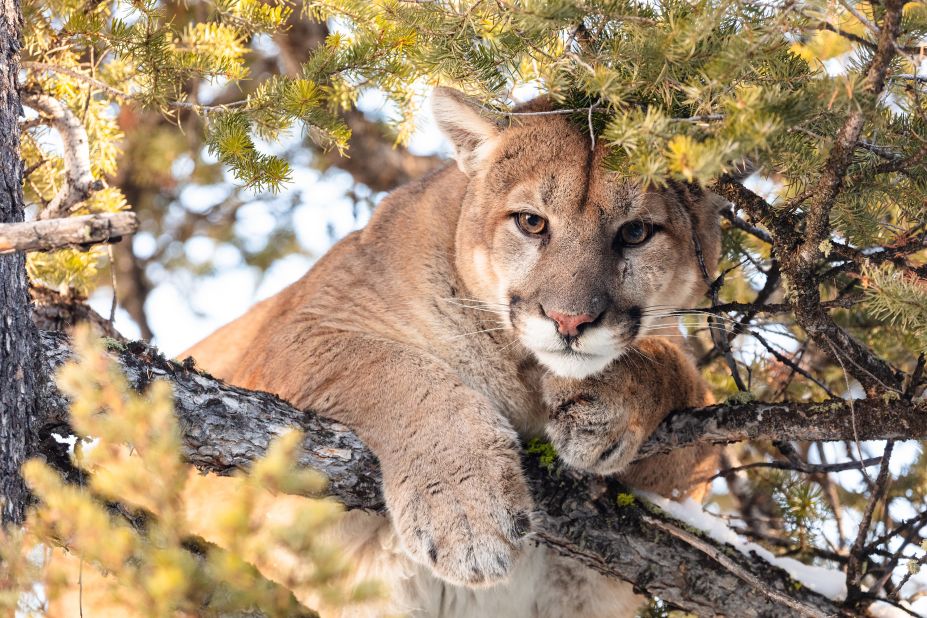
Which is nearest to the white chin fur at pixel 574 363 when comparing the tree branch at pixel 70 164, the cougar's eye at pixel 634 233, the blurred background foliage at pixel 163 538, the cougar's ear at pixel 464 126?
the cougar's eye at pixel 634 233

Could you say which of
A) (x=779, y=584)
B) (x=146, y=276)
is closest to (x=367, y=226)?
(x=779, y=584)

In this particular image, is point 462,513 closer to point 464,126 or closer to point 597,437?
point 597,437

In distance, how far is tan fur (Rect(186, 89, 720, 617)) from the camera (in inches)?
136

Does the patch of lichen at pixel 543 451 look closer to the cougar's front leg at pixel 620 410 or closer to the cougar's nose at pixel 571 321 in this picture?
the cougar's front leg at pixel 620 410

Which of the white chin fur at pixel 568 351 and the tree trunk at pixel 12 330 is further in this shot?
the white chin fur at pixel 568 351

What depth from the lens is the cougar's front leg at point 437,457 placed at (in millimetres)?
3383

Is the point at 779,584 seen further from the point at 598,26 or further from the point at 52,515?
the point at 52,515

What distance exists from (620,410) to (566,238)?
71 centimetres

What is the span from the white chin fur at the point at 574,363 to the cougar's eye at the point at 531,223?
0.51 metres

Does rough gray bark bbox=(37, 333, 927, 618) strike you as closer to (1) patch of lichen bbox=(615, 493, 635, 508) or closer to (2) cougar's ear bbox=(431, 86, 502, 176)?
(1) patch of lichen bbox=(615, 493, 635, 508)

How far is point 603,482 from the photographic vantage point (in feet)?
12.2

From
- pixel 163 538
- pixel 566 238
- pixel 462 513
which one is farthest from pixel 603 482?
pixel 163 538

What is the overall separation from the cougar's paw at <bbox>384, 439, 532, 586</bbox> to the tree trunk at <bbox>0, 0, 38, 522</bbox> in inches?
52.4

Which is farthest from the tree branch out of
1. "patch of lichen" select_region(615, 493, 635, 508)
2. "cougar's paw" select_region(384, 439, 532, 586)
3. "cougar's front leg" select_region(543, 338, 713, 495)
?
"patch of lichen" select_region(615, 493, 635, 508)
